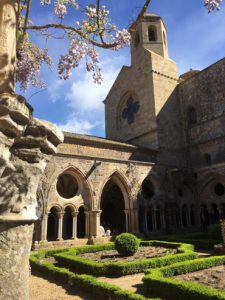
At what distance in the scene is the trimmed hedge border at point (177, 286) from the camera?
5582 millimetres

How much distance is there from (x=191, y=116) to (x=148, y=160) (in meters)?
7.02

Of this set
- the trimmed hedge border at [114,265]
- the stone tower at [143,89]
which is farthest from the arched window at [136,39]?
the trimmed hedge border at [114,265]

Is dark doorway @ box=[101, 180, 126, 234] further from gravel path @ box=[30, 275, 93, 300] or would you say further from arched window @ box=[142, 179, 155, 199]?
gravel path @ box=[30, 275, 93, 300]

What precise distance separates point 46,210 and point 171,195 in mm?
9824

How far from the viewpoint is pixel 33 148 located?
181 centimetres

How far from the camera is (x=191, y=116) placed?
2548 centimetres

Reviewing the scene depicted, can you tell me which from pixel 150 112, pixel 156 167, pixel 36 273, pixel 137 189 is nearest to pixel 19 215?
pixel 36 273

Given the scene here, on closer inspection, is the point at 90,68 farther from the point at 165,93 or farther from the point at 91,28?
the point at 165,93

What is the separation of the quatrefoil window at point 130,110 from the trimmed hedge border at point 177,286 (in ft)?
63.5

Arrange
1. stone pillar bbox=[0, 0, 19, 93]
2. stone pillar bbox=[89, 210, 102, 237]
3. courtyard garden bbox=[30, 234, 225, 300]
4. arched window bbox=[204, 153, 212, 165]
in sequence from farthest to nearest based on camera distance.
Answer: arched window bbox=[204, 153, 212, 165] → stone pillar bbox=[89, 210, 102, 237] → courtyard garden bbox=[30, 234, 225, 300] → stone pillar bbox=[0, 0, 19, 93]

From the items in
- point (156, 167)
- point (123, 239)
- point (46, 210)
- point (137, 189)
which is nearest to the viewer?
point (123, 239)

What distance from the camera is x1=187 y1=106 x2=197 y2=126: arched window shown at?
25.1 metres

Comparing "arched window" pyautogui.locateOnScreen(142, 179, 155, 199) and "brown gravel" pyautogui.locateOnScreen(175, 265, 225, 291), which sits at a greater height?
"arched window" pyautogui.locateOnScreen(142, 179, 155, 199)

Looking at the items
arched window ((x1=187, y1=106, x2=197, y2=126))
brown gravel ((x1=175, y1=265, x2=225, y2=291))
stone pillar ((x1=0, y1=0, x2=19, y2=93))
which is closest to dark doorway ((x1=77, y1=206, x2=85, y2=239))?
brown gravel ((x1=175, y1=265, x2=225, y2=291))
